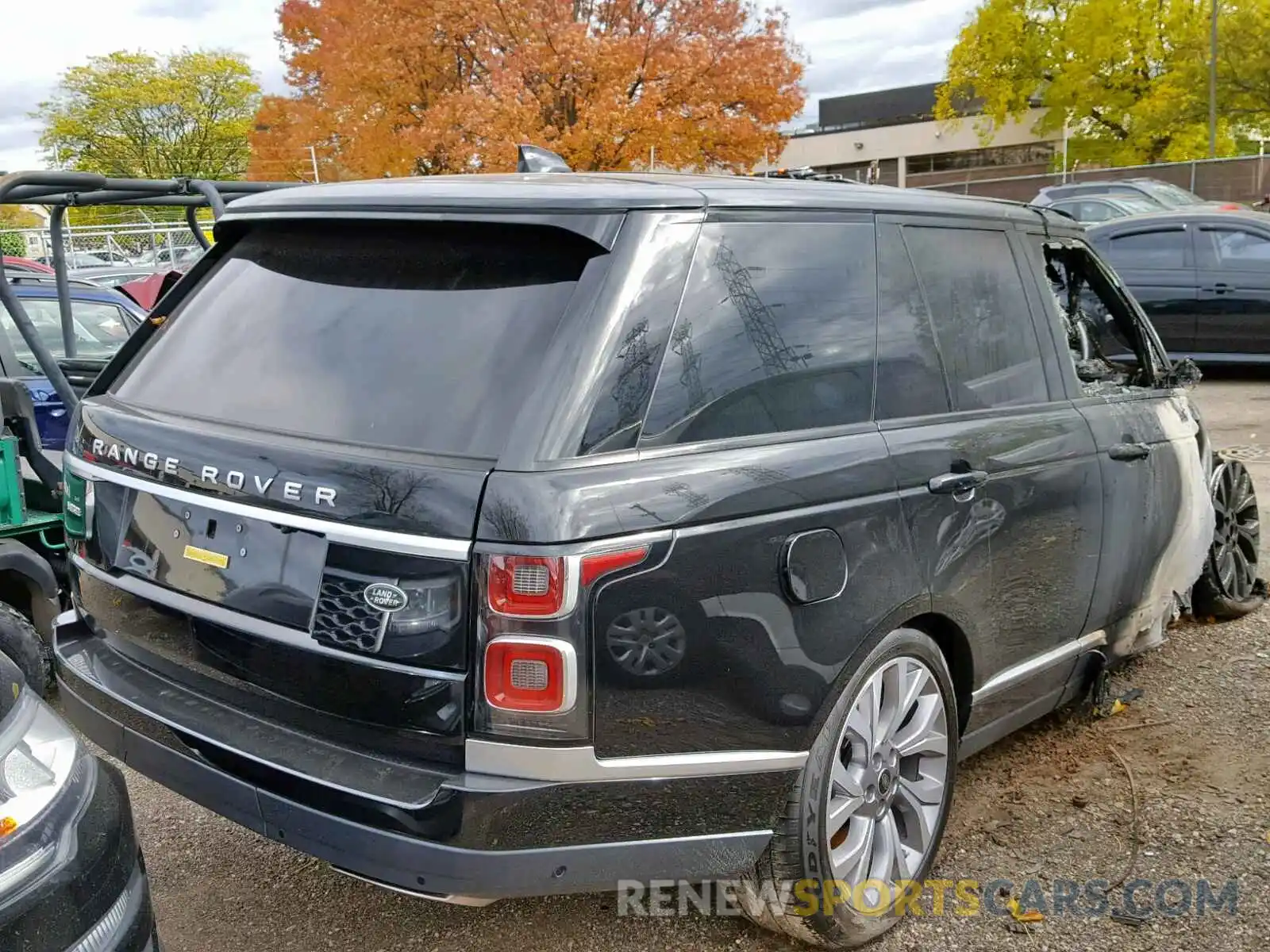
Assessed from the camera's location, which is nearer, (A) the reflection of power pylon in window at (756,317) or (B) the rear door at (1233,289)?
(A) the reflection of power pylon in window at (756,317)

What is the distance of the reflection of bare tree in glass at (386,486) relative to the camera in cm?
220

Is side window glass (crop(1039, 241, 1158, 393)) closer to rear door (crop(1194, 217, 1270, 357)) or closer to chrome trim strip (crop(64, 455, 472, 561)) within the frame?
chrome trim strip (crop(64, 455, 472, 561))

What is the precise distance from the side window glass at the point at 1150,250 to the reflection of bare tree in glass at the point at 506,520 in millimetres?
10985

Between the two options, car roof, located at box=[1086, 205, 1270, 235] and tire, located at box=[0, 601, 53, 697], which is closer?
tire, located at box=[0, 601, 53, 697]

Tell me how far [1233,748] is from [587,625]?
285 centimetres

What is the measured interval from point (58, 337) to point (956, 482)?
565 centimetres

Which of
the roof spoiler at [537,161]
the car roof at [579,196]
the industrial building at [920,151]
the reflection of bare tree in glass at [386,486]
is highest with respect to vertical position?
the industrial building at [920,151]

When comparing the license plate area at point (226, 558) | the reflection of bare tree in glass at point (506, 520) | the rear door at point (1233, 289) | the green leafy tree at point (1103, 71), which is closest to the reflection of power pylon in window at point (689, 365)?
the reflection of bare tree in glass at point (506, 520)

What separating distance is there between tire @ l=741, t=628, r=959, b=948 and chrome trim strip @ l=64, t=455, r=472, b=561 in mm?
993

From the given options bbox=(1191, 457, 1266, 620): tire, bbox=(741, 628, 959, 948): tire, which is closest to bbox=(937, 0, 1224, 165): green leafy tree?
bbox=(1191, 457, 1266, 620): tire

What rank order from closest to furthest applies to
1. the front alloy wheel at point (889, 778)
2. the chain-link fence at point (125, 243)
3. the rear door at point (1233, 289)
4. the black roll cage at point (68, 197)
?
1. the front alloy wheel at point (889, 778)
2. the black roll cage at point (68, 197)
3. the rear door at point (1233, 289)
4. the chain-link fence at point (125, 243)

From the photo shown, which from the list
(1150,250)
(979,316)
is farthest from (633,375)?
(1150,250)

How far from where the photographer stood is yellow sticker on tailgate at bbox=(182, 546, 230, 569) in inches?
97.0

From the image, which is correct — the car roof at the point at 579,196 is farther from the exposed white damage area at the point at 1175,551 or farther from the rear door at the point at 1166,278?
the rear door at the point at 1166,278
